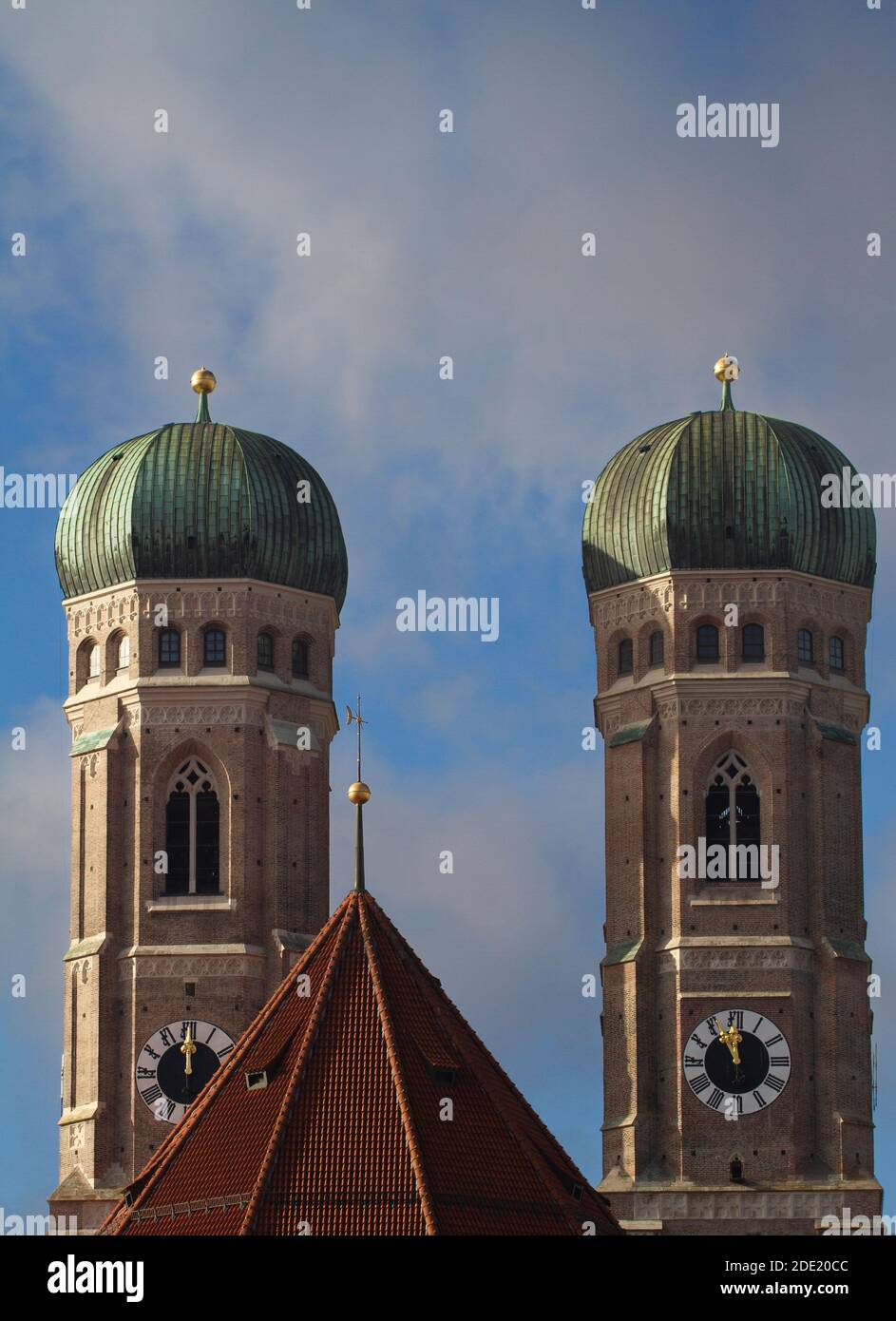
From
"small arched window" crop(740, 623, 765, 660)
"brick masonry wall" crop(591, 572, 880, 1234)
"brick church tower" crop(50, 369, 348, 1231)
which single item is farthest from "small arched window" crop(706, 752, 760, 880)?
"brick church tower" crop(50, 369, 348, 1231)

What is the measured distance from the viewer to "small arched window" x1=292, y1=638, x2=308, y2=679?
234 feet

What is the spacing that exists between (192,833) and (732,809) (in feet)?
26.0

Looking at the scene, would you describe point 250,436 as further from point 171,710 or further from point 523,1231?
point 523,1231

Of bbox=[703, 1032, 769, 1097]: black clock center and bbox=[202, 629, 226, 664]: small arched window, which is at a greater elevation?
bbox=[202, 629, 226, 664]: small arched window

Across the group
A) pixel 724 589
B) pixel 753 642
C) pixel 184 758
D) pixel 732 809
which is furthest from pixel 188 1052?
pixel 724 589

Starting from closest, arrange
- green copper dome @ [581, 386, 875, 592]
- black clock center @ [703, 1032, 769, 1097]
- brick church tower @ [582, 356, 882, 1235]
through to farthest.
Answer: brick church tower @ [582, 356, 882, 1235]
black clock center @ [703, 1032, 769, 1097]
green copper dome @ [581, 386, 875, 592]

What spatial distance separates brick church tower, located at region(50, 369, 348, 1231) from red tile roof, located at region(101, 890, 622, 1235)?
470 inches

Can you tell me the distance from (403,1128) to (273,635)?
59.6 ft

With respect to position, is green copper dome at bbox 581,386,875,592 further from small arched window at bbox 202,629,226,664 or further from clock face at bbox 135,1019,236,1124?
clock face at bbox 135,1019,236,1124

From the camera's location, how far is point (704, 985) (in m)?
69.0

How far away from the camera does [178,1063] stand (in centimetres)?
6881

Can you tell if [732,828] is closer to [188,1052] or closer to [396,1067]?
[188,1052]
